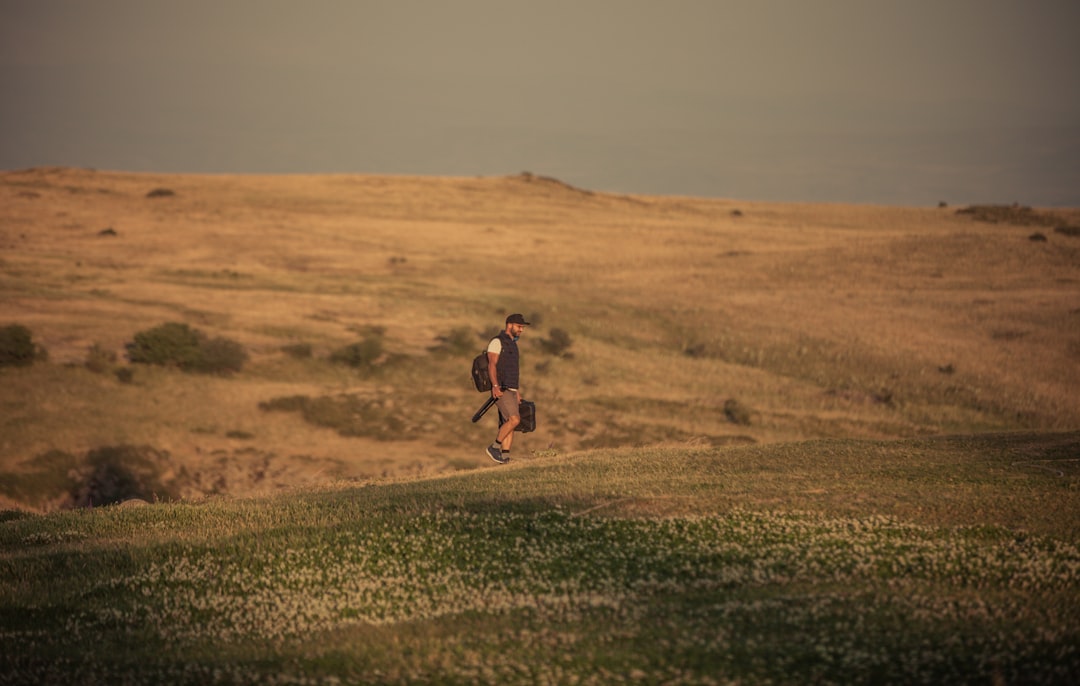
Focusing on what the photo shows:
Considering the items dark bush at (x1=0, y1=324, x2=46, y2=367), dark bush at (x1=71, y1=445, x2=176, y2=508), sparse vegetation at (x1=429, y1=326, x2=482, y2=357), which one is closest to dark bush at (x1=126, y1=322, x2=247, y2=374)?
dark bush at (x1=0, y1=324, x2=46, y2=367)

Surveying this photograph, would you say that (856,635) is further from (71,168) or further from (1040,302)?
(71,168)

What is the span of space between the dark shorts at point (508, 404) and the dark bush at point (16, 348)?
969 inches

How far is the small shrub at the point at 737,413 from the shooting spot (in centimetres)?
3998

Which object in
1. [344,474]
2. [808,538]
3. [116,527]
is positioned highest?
[808,538]

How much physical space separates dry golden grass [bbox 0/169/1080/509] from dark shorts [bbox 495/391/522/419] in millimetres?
10513

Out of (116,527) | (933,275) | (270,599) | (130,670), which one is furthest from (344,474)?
(933,275)

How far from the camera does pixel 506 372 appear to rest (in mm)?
20297

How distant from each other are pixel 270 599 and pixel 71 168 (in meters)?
109

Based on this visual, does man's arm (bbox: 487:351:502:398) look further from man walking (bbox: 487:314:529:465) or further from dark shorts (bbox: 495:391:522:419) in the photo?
dark shorts (bbox: 495:391:522:419)

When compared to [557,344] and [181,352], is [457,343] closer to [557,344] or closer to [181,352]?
[557,344]

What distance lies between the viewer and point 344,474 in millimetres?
31750

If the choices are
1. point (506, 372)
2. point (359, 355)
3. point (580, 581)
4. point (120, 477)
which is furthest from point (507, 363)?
point (359, 355)

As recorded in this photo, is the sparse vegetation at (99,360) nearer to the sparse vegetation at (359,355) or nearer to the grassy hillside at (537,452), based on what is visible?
the grassy hillside at (537,452)

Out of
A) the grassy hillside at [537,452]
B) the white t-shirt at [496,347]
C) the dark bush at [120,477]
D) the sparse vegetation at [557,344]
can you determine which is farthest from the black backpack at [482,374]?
the sparse vegetation at [557,344]
